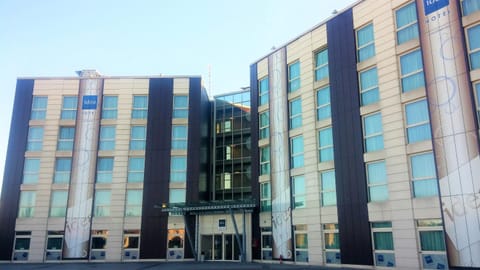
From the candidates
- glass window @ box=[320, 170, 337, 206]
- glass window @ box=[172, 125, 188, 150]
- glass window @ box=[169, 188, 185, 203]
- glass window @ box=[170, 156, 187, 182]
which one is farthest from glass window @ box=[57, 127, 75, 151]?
glass window @ box=[320, 170, 337, 206]

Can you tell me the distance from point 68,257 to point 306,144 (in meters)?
20.1

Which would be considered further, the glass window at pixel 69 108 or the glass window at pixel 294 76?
the glass window at pixel 69 108

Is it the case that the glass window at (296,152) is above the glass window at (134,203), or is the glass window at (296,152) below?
above

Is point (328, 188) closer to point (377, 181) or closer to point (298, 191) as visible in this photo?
point (298, 191)

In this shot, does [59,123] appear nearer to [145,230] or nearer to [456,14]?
[145,230]

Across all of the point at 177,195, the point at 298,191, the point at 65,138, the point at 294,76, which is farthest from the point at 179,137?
the point at 298,191

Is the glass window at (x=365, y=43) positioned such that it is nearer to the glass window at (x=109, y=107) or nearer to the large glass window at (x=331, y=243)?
the large glass window at (x=331, y=243)

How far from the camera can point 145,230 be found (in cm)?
3102

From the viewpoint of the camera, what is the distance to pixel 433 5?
1966 centimetres

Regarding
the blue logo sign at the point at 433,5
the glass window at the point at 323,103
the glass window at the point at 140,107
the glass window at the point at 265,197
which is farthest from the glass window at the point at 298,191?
the glass window at the point at 140,107

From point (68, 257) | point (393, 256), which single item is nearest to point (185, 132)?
point (68, 257)

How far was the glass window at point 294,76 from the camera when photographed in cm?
2762

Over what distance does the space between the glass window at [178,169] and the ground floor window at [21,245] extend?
11.9m

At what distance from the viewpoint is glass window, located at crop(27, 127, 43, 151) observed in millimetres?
33281
